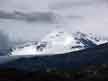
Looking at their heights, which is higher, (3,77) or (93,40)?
(93,40)

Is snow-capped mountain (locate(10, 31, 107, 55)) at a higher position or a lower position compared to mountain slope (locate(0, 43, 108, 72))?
higher

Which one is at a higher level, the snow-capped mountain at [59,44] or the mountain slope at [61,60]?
the snow-capped mountain at [59,44]

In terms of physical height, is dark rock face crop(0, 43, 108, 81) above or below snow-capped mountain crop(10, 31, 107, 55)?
below

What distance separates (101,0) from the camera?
3.40ft

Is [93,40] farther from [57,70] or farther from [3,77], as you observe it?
[3,77]

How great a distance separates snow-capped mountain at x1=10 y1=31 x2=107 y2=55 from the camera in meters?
0.96

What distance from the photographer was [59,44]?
963 millimetres

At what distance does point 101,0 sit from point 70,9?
0.51 ft

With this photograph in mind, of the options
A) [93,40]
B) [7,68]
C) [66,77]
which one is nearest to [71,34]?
[93,40]

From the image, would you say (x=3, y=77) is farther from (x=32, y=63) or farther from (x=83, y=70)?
(x=83, y=70)

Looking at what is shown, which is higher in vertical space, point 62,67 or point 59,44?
point 59,44

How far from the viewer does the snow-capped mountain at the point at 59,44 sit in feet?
3.15

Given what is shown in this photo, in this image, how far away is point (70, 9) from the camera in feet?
3.29

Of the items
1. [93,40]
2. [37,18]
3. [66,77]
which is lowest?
[66,77]
